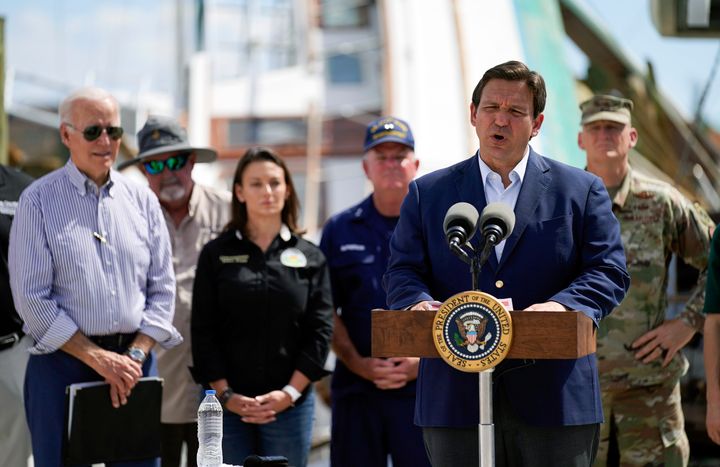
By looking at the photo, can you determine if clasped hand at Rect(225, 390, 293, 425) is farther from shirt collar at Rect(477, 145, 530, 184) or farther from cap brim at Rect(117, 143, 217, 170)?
shirt collar at Rect(477, 145, 530, 184)

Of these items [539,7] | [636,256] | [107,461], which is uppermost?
[539,7]

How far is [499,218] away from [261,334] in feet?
6.76

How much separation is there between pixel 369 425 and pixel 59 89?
1059 centimetres

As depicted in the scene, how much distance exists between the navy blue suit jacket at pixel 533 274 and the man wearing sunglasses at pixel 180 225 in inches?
81.7

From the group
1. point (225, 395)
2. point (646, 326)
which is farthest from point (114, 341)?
point (646, 326)

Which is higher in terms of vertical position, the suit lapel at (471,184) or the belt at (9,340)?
the suit lapel at (471,184)

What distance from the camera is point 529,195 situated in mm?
3473

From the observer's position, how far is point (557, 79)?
10.8m

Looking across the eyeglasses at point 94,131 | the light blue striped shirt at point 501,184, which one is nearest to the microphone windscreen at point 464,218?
the light blue striped shirt at point 501,184

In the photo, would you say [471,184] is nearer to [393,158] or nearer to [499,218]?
[499,218]

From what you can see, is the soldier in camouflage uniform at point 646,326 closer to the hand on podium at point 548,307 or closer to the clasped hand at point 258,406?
the clasped hand at point 258,406

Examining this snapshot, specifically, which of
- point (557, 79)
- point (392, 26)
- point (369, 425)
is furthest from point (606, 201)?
point (392, 26)

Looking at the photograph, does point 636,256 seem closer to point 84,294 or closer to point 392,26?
point 84,294

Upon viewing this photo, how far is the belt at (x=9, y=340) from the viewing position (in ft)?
16.3
